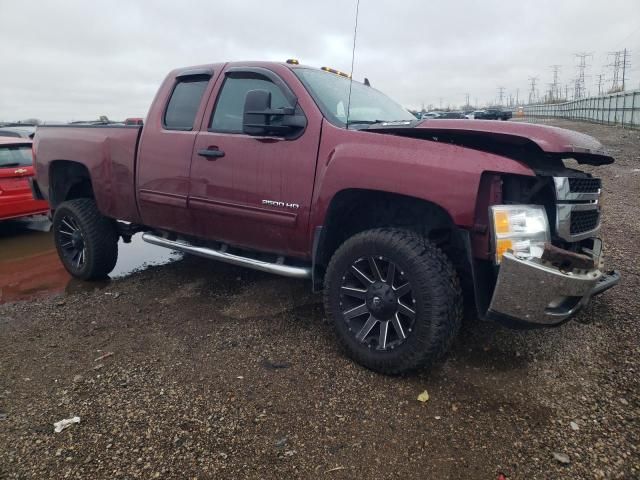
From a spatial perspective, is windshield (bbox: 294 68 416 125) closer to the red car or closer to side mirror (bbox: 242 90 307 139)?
side mirror (bbox: 242 90 307 139)

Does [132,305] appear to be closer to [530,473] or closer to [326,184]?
[326,184]

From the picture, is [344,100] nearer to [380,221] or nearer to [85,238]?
[380,221]

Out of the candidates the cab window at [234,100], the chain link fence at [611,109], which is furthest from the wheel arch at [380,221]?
the chain link fence at [611,109]

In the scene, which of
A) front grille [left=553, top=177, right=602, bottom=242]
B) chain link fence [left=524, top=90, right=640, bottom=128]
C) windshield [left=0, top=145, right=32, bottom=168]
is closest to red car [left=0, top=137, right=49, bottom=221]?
windshield [left=0, top=145, right=32, bottom=168]

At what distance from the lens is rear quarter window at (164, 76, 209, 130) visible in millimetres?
3942

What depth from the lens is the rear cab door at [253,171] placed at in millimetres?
3184

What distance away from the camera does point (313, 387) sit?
2.76 m

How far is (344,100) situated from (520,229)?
1764 millimetres

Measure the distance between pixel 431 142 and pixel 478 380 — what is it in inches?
57.1

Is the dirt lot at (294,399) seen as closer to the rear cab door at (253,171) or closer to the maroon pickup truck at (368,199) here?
the maroon pickup truck at (368,199)

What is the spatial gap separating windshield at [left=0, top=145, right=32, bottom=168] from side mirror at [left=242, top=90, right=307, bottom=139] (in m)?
5.51

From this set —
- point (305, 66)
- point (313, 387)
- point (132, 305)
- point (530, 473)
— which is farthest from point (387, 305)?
point (132, 305)

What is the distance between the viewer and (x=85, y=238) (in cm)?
468

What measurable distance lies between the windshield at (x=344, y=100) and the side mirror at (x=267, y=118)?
0.74 feet
